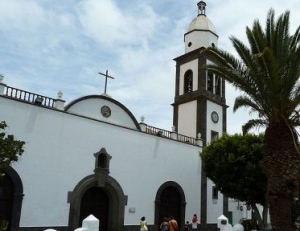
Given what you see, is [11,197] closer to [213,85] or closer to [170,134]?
[170,134]

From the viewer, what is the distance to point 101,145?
18422 millimetres

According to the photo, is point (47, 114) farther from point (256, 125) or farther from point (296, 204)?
point (296, 204)

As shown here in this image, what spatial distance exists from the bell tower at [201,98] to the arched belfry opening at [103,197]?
21.6 feet

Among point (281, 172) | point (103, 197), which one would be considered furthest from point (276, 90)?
point (103, 197)

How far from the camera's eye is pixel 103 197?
18984 millimetres

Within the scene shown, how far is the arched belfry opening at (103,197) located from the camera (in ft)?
58.1

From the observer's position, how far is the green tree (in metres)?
17.6

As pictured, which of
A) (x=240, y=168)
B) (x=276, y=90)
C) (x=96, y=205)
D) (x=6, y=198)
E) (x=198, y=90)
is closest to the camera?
(x=276, y=90)

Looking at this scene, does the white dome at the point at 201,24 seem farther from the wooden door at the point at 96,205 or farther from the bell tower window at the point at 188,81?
the wooden door at the point at 96,205

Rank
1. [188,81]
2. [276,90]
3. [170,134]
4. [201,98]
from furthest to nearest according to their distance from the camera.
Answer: [188,81] → [201,98] → [170,134] → [276,90]

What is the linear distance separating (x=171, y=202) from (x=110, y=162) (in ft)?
17.7

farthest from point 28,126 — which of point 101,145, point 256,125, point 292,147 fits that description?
point 292,147

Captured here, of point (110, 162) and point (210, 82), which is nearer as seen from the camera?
point (110, 162)

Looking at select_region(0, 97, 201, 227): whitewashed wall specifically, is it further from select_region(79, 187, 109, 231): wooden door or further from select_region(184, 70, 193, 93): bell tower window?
select_region(184, 70, 193, 93): bell tower window
